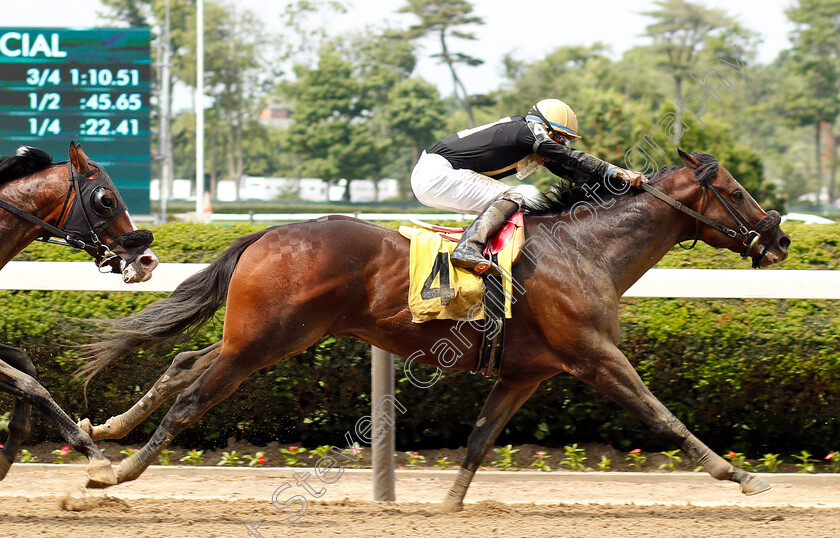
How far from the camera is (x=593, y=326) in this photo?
4113 millimetres

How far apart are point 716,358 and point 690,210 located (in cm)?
112

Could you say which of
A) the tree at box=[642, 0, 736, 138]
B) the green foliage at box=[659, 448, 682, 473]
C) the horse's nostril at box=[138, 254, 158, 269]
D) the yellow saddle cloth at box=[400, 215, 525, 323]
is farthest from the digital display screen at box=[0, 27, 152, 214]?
the tree at box=[642, 0, 736, 138]

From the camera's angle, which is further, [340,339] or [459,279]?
[340,339]

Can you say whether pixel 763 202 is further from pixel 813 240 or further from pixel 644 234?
pixel 644 234

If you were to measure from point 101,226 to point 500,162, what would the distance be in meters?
2.02

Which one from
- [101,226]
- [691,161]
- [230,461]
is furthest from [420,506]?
[691,161]

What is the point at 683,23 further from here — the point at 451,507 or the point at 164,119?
the point at 451,507

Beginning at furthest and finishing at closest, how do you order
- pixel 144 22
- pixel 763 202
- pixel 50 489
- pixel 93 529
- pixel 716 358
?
pixel 144 22 < pixel 763 202 < pixel 716 358 < pixel 50 489 < pixel 93 529

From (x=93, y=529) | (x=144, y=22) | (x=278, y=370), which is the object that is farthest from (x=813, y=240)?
(x=144, y=22)

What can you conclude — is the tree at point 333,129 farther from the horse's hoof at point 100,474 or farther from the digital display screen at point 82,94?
the horse's hoof at point 100,474

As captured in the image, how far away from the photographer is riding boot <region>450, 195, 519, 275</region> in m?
4.07

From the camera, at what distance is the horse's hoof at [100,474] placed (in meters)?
4.08

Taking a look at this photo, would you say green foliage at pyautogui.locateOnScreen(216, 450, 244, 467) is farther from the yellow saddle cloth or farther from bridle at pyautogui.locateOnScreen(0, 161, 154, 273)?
the yellow saddle cloth

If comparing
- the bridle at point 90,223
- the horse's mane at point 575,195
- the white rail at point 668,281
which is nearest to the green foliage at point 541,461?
the white rail at point 668,281
